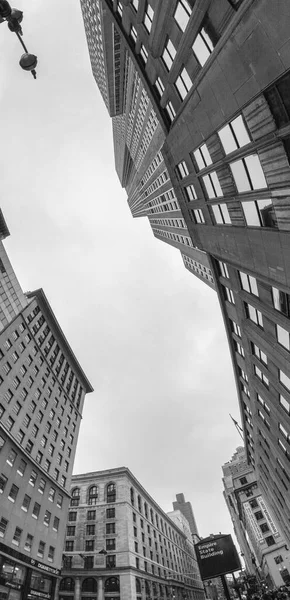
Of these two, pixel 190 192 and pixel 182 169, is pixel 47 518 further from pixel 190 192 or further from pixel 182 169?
pixel 182 169

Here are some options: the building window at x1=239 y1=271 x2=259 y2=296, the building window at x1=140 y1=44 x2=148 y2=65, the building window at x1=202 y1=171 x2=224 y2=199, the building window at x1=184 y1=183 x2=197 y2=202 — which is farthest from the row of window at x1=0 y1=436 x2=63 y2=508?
the building window at x1=140 y1=44 x2=148 y2=65

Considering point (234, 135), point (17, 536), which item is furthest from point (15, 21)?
point (17, 536)

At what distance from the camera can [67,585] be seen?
161ft

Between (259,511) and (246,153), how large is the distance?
9137cm

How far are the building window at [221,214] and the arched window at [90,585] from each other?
6061 cm

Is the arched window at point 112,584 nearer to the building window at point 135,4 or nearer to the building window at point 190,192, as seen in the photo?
the building window at point 190,192

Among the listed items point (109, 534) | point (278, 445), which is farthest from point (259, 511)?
point (278, 445)

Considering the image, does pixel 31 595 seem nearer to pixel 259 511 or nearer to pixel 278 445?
pixel 278 445

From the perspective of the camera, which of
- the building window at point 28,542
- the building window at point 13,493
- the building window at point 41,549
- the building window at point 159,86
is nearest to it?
the building window at point 159,86

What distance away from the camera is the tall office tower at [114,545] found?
48.2 metres

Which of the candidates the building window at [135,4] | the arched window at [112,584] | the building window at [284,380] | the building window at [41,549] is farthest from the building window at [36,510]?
the building window at [135,4]

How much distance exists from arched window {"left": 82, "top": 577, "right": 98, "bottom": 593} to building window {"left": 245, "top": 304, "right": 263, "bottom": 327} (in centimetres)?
5520

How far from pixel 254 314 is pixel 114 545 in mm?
54832

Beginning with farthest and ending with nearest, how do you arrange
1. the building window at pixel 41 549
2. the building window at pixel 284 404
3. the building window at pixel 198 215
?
the building window at pixel 41 549 → the building window at pixel 284 404 → the building window at pixel 198 215
